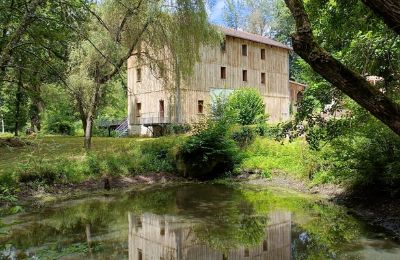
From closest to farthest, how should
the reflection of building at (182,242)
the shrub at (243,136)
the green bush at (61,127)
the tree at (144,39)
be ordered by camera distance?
1. the reflection of building at (182,242)
2. the tree at (144,39)
3. the shrub at (243,136)
4. the green bush at (61,127)

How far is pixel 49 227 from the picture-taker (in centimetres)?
1012

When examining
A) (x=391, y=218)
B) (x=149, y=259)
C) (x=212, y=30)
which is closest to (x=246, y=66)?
(x=212, y=30)

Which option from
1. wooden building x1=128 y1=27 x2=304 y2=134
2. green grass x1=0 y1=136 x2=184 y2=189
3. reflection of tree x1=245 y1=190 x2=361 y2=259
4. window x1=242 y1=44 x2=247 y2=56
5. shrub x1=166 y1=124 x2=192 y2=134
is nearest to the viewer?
reflection of tree x1=245 y1=190 x2=361 y2=259

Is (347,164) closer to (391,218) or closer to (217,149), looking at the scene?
(391,218)

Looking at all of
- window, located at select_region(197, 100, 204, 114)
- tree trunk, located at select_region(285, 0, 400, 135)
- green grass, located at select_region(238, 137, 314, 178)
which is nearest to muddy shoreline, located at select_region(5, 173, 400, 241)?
green grass, located at select_region(238, 137, 314, 178)

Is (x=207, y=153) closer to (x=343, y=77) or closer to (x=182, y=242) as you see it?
(x=182, y=242)

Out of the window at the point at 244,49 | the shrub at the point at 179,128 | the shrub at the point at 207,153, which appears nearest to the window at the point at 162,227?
the shrub at the point at 207,153

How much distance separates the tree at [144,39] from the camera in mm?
17547

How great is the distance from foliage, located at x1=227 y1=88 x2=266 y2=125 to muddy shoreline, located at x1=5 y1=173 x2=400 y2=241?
10.5 meters

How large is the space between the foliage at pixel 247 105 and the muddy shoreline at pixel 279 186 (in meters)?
10.5

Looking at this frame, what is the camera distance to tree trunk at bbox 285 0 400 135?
4.27 metres

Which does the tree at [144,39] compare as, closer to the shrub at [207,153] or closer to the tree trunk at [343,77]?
the shrub at [207,153]

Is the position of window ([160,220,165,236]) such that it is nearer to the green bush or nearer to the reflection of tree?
the reflection of tree

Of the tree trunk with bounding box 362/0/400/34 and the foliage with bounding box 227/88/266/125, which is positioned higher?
the foliage with bounding box 227/88/266/125
